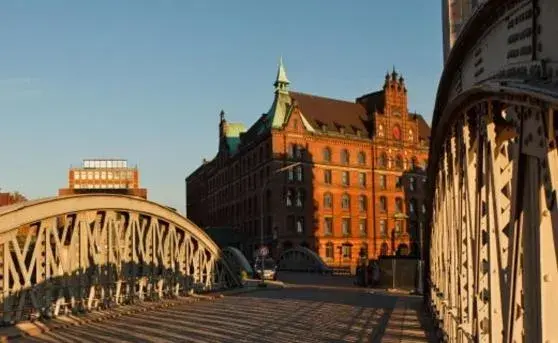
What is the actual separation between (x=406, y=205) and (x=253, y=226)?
23.7 m

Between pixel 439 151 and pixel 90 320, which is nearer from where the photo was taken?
pixel 439 151

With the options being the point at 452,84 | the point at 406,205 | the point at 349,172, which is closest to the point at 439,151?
the point at 452,84

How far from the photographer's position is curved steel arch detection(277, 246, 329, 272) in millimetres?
68606

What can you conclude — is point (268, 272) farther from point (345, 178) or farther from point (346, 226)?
point (345, 178)

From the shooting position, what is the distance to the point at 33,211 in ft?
70.1

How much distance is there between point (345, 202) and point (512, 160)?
8215 centimetres

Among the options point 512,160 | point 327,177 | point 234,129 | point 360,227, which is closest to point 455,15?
point 512,160

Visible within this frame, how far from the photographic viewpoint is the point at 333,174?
86.1 metres

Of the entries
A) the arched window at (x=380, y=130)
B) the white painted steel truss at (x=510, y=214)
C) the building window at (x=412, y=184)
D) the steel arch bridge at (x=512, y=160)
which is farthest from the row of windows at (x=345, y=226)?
the steel arch bridge at (x=512, y=160)

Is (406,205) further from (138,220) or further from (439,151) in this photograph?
(439,151)

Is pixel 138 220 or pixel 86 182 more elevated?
pixel 86 182

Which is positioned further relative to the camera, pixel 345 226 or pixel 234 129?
pixel 234 129

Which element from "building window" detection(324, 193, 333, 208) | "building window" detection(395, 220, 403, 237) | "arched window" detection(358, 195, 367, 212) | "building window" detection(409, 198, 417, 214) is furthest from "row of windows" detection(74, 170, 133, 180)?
"building window" detection(395, 220, 403, 237)

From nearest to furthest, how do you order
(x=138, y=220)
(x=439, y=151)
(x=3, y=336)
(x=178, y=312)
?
(x=439, y=151), (x=3, y=336), (x=178, y=312), (x=138, y=220)
